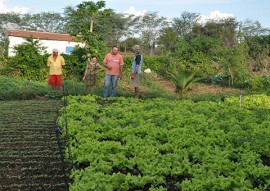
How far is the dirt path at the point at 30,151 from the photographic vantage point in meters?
4.70

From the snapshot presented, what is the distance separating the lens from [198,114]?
8219 mm

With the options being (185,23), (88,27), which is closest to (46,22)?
(185,23)

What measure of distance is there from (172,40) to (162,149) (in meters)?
25.9

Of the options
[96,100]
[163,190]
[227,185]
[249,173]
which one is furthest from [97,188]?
[96,100]

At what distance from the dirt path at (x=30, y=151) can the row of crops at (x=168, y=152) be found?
28 centimetres

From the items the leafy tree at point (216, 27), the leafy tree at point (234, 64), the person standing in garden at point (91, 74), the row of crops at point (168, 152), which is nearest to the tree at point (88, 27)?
the person standing in garden at point (91, 74)

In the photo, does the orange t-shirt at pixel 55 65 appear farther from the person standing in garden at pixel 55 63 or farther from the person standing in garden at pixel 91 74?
the person standing in garden at pixel 91 74

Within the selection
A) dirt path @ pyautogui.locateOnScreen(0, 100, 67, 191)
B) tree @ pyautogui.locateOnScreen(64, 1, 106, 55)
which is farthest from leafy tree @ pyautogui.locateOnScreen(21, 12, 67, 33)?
dirt path @ pyautogui.locateOnScreen(0, 100, 67, 191)

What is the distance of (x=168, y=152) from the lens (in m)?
5.63

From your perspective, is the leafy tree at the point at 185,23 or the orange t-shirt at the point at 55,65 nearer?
the orange t-shirt at the point at 55,65

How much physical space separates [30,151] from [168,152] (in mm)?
1905

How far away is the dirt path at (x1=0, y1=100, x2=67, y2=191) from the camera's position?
470cm

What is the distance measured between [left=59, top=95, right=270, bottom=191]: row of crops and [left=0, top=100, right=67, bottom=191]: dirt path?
0.90 feet

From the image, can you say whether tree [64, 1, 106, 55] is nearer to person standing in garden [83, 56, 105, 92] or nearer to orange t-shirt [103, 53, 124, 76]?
person standing in garden [83, 56, 105, 92]
